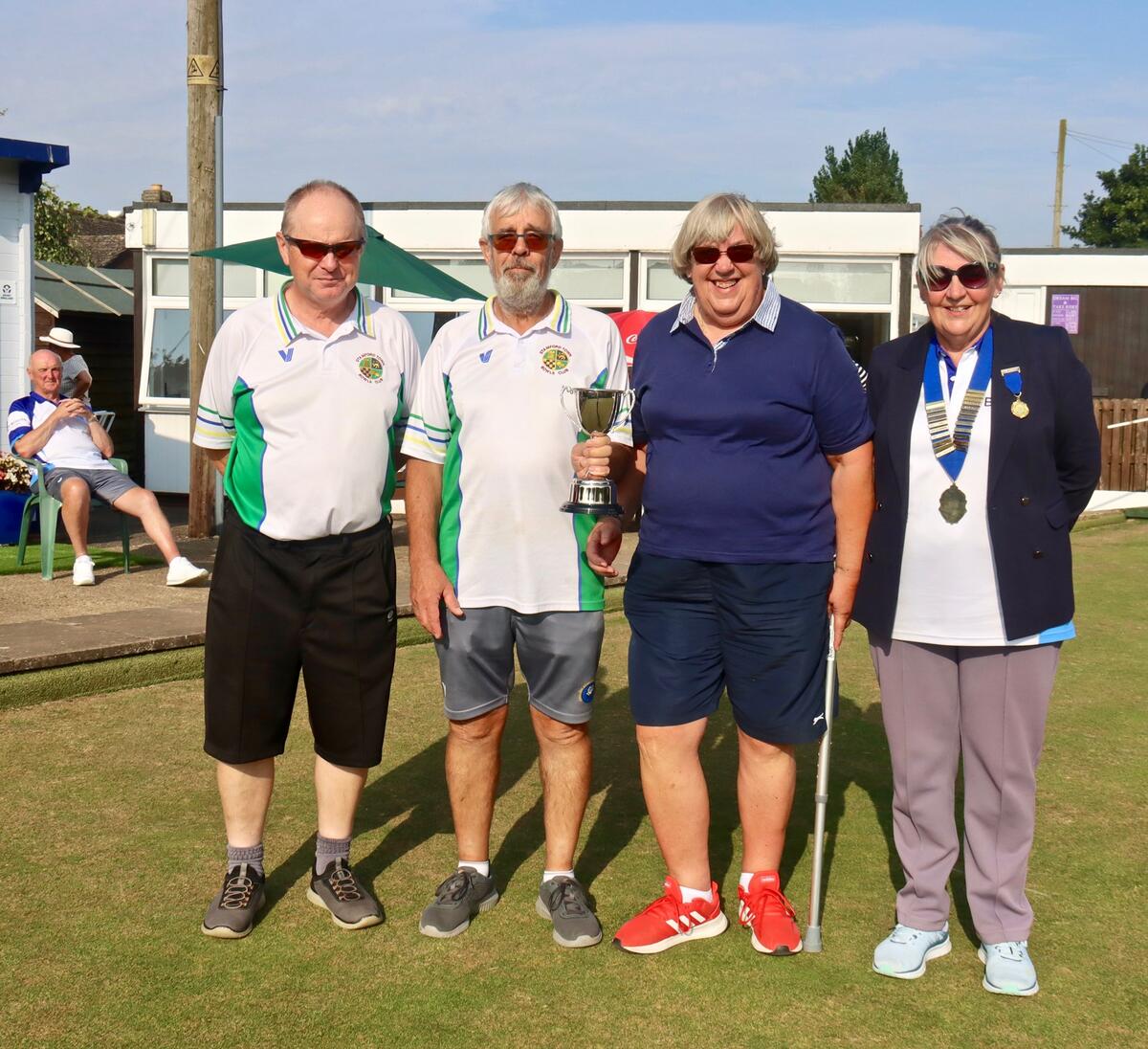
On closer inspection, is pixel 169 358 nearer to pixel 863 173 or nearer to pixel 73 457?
pixel 73 457

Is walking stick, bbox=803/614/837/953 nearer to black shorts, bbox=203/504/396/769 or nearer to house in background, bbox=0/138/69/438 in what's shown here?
black shorts, bbox=203/504/396/769

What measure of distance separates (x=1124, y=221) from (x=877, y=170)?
12837 millimetres

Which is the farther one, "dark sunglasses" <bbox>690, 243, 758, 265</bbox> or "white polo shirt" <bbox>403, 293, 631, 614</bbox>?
"white polo shirt" <bbox>403, 293, 631, 614</bbox>

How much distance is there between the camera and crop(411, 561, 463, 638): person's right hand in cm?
367

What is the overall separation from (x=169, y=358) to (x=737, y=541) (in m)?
12.7

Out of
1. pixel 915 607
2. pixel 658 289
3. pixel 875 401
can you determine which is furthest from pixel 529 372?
pixel 658 289

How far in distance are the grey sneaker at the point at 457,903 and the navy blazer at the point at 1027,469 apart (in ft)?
4.38

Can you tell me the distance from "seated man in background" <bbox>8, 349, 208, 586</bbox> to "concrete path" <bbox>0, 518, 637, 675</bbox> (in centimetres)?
24

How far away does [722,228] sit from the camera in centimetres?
337

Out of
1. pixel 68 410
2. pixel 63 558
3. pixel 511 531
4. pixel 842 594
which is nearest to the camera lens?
pixel 842 594

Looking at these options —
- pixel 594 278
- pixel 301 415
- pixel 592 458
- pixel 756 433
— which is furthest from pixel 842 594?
pixel 594 278

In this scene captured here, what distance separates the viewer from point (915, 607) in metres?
3.41

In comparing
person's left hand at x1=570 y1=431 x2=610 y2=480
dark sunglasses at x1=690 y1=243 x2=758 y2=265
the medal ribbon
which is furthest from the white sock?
dark sunglasses at x1=690 y1=243 x2=758 y2=265

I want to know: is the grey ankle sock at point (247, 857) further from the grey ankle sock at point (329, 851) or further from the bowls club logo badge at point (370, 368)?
the bowls club logo badge at point (370, 368)
